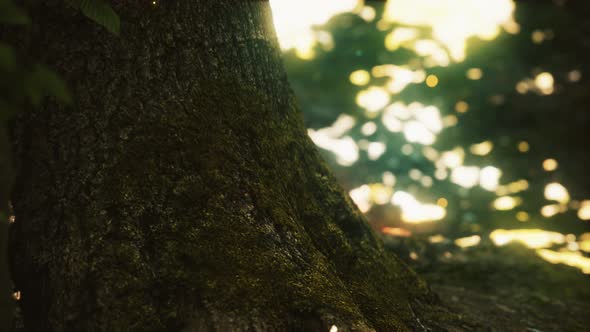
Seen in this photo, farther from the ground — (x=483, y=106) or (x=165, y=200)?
(x=483, y=106)

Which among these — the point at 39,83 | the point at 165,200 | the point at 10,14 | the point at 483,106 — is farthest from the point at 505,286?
the point at 10,14

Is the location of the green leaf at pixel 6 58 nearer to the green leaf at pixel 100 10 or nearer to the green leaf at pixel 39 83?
the green leaf at pixel 39 83

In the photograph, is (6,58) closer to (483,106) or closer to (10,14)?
(10,14)

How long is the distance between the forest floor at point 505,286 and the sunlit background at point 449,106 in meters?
1.06

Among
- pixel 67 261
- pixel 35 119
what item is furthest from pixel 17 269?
pixel 35 119

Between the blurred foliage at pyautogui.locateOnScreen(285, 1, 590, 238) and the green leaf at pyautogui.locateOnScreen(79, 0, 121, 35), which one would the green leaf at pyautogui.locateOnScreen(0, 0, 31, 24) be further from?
the blurred foliage at pyautogui.locateOnScreen(285, 1, 590, 238)

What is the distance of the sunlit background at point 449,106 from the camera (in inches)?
189

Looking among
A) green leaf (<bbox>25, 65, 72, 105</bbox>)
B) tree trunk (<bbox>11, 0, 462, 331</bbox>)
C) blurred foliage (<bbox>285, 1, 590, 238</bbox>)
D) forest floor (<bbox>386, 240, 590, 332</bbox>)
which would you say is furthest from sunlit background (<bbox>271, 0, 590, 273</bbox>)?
green leaf (<bbox>25, 65, 72, 105</bbox>)

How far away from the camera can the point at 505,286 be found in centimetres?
300

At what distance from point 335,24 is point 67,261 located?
449 cm

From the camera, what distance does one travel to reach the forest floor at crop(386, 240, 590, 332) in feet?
7.81

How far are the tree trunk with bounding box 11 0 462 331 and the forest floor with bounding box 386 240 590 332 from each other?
34.1 inches

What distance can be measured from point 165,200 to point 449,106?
4.61 metres

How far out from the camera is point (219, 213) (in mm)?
1540
